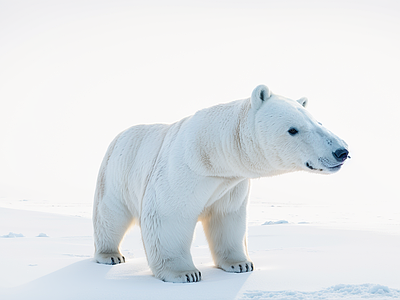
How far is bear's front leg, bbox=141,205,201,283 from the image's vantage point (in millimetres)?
3562

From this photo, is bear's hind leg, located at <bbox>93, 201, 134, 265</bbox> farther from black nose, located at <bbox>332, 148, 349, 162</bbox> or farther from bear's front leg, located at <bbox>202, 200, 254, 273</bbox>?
black nose, located at <bbox>332, 148, 349, 162</bbox>

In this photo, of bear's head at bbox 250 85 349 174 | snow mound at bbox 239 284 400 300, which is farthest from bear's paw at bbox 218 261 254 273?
bear's head at bbox 250 85 349 174

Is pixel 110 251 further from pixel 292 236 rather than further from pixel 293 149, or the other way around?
pixel 292 236

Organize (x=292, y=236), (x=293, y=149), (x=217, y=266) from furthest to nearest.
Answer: (x=292, y=236), (x=217, y=266), (x=293, y=149)

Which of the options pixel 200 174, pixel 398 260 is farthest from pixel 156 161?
pixel 398 260

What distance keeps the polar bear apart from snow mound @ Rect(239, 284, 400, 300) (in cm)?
77

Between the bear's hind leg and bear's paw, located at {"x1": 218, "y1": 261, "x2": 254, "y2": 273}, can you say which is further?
the bear's hind leg

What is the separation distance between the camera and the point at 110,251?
4668 millimetres

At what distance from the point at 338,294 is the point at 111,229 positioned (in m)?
2.64

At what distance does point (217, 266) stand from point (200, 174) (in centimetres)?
106

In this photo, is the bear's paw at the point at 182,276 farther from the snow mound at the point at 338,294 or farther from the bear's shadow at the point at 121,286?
the snow mound at the point at 338,294

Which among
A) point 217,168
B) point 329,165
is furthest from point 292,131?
point 217,168

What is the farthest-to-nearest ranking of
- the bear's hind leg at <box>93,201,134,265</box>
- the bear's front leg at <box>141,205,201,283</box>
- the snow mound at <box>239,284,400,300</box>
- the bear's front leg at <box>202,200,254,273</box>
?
the bear's hind leg at <box>93,201,134,265</box>, the bear's front leg at <box>202,200,254,273</box>, the bear's front leg at <box>141,205,201,283</box>, the snow mound at <box>239,284,400,300</box>

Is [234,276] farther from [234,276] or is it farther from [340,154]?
[340,154]
